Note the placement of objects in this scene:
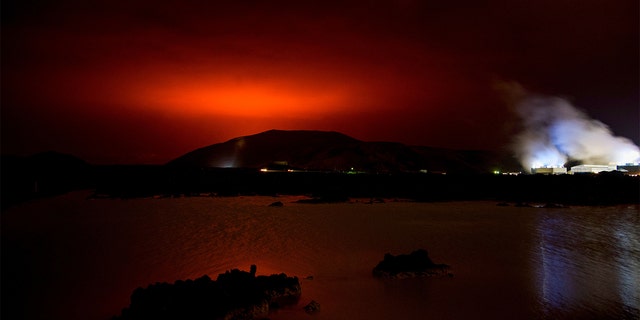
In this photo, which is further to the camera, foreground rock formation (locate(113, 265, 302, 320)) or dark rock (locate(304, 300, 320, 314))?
dark rock (locate(304, 300, 320, 314))

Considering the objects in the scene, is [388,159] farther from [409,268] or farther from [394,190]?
[409,268]

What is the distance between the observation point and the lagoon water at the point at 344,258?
368 inches

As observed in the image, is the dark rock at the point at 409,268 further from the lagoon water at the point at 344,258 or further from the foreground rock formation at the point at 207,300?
the foreground rock formation at the point at 207,300

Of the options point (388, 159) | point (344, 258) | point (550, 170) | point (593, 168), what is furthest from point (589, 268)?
point (388, 159)

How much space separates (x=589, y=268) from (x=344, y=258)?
254 inches

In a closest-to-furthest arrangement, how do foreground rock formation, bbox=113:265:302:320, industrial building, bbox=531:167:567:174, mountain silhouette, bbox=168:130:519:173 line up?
1. foreground rock formation, bbox=113:265:302:320
2. industrial building, bbox=531:167:567:174
3. mountain silhouette, bbox=168:130:519:173

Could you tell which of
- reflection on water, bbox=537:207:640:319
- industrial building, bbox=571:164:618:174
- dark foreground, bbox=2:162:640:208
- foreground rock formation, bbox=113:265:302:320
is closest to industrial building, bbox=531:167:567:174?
industrial building, bbox=571:164:618:174

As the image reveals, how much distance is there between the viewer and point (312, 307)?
880 cm

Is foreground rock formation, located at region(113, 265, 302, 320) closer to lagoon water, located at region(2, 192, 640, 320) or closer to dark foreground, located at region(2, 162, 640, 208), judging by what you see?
lagoon water, located at region(2, 192, 640, 320)

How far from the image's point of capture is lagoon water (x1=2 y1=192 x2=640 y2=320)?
934cm

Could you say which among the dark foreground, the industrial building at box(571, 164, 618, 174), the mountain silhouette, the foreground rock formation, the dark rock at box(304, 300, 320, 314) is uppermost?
the mountain silhouette

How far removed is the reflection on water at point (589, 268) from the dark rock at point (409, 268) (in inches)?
91.4

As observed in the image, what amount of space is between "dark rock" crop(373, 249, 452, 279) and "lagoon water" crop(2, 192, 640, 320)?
0.34 m

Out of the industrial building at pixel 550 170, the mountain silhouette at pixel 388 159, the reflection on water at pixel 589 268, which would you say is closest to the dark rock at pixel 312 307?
the reflection on water at pixel 589 268
